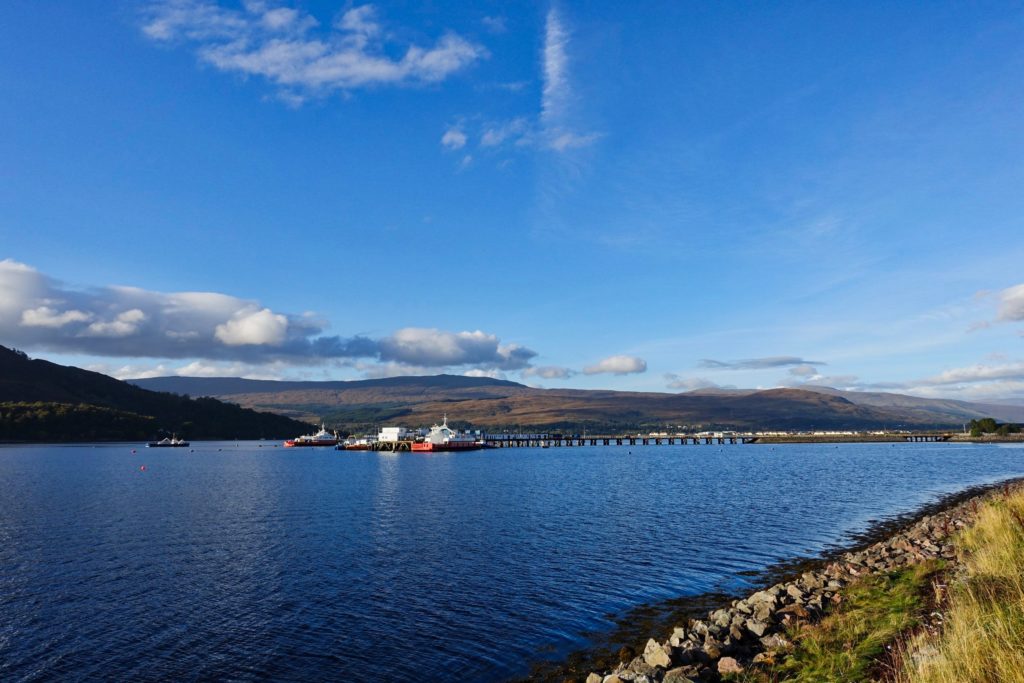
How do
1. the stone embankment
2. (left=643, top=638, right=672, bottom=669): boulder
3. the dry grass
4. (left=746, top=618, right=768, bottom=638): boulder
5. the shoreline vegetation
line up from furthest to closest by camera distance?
(left=746, top=618, right=768, bottom=638): boulder
(left=643, top=638, right=672, bottom=669): boulder
the stone embankment
the shoreline vegetation
the dry grass

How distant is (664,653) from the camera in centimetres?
1738

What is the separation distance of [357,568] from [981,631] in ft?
101

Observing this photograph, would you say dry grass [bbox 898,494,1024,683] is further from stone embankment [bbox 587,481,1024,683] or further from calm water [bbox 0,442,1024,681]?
calm water [bbox 0,442,1024,681]

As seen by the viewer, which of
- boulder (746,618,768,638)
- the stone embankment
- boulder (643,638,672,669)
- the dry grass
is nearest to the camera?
the dry grass

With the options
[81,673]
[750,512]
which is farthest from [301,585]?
[750,512]

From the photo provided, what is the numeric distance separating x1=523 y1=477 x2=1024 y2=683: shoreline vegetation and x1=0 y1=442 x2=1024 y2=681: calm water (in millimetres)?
2794

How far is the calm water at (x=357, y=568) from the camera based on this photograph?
74.3ft

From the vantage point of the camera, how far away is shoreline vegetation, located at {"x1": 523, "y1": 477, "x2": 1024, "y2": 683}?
476 inches

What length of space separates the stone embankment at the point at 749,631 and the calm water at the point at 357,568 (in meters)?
5.57

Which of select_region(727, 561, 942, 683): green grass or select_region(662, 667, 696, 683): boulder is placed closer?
select_region(727, 561, 942, 683): green grass

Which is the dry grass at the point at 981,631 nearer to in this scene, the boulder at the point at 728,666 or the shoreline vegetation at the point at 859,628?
the shoreline vegetation at the point at 859,628

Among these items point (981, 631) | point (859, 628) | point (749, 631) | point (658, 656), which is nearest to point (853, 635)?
point (859, 628)

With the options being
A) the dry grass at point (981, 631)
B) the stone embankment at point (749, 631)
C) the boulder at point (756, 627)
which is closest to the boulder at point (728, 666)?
the stone embankment at point (749, 631)

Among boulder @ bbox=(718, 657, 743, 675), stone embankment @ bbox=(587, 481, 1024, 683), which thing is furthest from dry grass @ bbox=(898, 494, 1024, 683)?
stone embankment @ bbox=(587, 481, 1024, 683)
